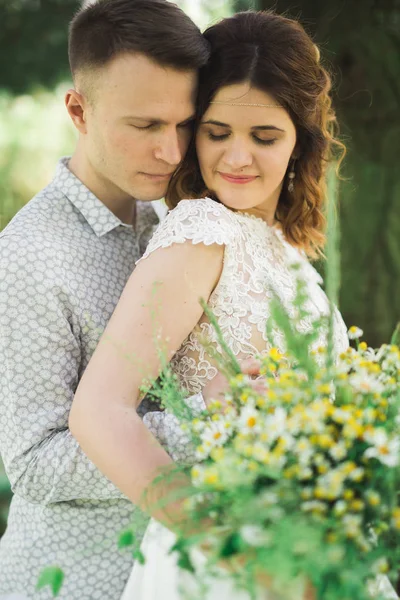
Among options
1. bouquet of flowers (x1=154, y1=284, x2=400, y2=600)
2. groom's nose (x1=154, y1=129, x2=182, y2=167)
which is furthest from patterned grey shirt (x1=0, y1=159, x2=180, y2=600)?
bouquet of flowers (x1=154, y1=284, x2=400, y2=600)

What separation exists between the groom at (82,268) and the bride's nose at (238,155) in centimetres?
20

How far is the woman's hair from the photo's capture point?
87.1 inches

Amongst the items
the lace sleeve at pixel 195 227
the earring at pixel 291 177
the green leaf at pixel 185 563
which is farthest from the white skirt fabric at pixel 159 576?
the earring at pixel 291 177

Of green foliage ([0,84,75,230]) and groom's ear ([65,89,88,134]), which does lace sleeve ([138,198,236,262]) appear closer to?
groom's ear ([65,89,88,134])

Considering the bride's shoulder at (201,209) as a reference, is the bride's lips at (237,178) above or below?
above

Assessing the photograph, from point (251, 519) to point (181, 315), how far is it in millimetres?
726

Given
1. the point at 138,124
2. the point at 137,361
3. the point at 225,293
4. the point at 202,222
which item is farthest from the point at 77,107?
the point at 137,361

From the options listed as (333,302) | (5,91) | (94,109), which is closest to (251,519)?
(333,302)

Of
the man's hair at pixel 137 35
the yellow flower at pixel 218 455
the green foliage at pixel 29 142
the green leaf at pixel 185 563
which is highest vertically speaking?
the man's hair at pixel 137 35

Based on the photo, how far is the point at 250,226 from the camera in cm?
233

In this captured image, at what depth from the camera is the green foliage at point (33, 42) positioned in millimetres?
5930

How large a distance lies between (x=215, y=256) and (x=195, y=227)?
0.30ft

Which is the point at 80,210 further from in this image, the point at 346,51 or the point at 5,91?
the point at 5,91

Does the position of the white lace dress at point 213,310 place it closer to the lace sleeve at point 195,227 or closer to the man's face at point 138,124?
the lace sleeve at point 195,227
